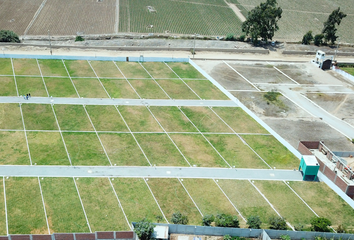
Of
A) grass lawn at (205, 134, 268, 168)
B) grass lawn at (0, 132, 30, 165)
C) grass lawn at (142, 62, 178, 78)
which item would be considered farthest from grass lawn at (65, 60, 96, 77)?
grass lawn at (205, 134, 268, 168)

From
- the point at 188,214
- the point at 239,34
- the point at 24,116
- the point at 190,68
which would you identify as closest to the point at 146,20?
the point at 239,34

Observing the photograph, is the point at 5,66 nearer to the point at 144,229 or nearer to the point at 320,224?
the point at 144,229

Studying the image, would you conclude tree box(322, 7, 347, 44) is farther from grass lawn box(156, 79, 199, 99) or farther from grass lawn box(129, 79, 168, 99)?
grass lawn box(129, 79, 168, 99)

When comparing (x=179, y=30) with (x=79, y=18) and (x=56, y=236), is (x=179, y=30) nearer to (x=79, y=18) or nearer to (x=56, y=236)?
(x=79, y=18)

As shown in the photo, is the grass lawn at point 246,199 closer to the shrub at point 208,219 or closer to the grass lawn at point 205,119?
the shrub at point 208,219

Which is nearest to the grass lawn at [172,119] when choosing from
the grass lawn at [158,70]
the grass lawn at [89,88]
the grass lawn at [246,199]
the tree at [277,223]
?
the grass lawn at [89,88]

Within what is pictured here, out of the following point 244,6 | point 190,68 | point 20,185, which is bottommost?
point 20,185

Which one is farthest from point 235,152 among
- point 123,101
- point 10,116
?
point 10,116
